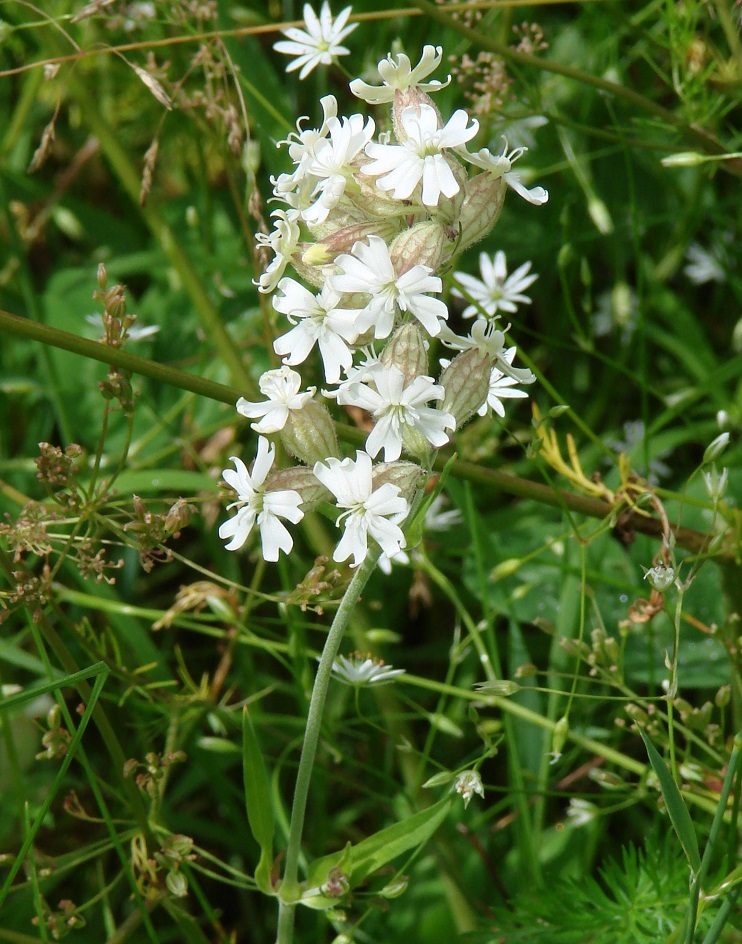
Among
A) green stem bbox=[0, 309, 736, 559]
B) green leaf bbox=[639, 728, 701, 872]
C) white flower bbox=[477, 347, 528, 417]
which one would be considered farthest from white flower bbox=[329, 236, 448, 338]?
green leaf bbox=[639, 728, 701, 872]

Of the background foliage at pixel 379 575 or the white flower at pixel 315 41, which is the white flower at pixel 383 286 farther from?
the white flower at pixel 315 41

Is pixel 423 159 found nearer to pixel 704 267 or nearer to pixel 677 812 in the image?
pixel 677 812

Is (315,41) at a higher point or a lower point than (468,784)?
higher

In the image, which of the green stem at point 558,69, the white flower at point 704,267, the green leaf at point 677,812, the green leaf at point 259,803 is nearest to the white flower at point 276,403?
the green leaf at point 259,803

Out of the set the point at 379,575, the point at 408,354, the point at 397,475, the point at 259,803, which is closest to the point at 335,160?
the point at 408,354

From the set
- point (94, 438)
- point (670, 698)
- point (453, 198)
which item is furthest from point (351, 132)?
point (94, 438)

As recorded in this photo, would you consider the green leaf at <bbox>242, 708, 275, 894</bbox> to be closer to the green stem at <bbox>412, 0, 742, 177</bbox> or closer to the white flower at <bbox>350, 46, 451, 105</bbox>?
the white flower at <bbox>350, 46, 451, 105</bbox>
